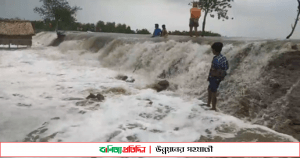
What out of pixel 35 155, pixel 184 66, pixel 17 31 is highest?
pixel 17 31

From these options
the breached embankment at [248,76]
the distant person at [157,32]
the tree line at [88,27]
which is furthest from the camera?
the tree line at [88,27]

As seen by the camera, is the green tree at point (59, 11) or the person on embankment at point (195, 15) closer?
the person on embankment at point (195, 15)

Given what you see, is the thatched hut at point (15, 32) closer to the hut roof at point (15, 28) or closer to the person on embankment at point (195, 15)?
the hut roof at point (15, 28)

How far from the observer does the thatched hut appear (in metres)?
13.6

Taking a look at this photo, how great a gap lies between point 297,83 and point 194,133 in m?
2.78

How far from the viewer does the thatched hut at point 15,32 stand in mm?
13586

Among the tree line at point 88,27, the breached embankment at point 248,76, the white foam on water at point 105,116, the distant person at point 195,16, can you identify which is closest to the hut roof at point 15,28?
the white foam on water at point 105,116

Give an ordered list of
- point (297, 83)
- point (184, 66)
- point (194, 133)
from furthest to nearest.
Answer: point (184, 66)
point (297, 83)
point (194, 133)

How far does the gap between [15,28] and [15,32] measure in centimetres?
25

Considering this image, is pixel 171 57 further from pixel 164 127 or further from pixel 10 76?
pixel 10 76

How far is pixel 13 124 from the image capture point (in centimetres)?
408

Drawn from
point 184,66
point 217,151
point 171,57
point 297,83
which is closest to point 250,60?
point 297,83

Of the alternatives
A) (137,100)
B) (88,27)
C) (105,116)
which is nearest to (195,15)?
(137,100)

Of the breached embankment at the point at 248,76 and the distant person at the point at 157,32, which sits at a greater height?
the distant person at the point at 157,32
